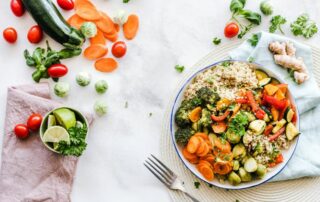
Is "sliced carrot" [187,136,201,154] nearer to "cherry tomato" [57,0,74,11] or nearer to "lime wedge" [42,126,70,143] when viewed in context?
"lime wedge" [42,126,70,143]

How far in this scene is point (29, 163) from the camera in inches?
165

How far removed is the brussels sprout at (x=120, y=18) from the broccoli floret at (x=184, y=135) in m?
1.23

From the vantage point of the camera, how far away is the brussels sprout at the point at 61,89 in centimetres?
417

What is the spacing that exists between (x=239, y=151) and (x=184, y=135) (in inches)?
19.4

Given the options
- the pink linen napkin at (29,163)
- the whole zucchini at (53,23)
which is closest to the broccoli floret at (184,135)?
the pink linen napkin at (29,163)

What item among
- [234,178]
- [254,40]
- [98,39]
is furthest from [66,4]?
[234,178]

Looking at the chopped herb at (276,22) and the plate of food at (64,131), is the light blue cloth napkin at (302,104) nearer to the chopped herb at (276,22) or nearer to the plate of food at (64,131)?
the chopped herb at (276,22)

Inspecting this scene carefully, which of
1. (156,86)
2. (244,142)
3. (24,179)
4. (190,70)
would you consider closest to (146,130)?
(156,86)

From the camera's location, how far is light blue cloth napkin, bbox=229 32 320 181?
3.97 meters

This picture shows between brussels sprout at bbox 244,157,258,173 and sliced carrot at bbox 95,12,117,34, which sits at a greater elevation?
sliced carrot at bbox 95,12,117,34

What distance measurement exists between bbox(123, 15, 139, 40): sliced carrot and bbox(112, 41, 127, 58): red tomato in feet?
0.36

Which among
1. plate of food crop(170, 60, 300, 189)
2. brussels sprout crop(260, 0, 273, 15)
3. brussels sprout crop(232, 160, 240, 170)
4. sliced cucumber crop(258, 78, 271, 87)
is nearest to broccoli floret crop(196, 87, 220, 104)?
plate of food crop(170, 60, 300, 189)

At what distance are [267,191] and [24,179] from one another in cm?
231

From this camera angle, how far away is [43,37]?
4.33 m
